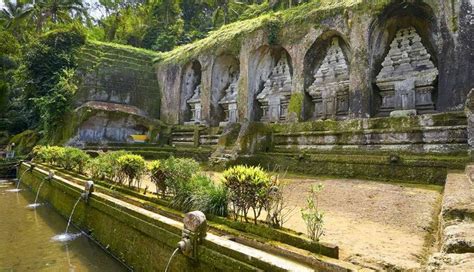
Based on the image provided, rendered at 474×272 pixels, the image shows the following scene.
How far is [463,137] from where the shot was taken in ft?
26.4

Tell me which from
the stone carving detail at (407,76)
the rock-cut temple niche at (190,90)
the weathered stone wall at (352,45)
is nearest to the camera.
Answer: the weathered stone wall at (352,45)

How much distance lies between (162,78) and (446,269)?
74.7 feet

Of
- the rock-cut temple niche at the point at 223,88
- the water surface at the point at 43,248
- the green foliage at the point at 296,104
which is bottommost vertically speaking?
the water surface at the point at 43,248

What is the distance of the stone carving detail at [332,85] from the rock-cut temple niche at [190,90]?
29.4 ft

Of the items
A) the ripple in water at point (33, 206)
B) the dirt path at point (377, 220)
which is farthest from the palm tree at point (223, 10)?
the dirt path at point (377, 220)

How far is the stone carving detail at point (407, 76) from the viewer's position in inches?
485

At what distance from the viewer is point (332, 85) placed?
14.7 meters

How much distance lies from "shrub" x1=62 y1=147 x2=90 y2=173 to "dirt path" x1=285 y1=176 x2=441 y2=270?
641 centimetres

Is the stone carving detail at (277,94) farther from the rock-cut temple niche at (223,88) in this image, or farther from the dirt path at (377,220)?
the dirt path at (377,220)

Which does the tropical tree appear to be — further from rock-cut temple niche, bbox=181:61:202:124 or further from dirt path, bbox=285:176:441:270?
dirt path, bbox=285:176:441:270

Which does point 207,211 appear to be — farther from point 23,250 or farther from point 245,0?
point 245,0

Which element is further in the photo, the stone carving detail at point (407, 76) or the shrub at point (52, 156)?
the stone carving detail at point (407, 76)

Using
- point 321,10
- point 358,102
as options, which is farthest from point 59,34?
point 358,102

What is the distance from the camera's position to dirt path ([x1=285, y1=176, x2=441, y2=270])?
3414 millimetres
